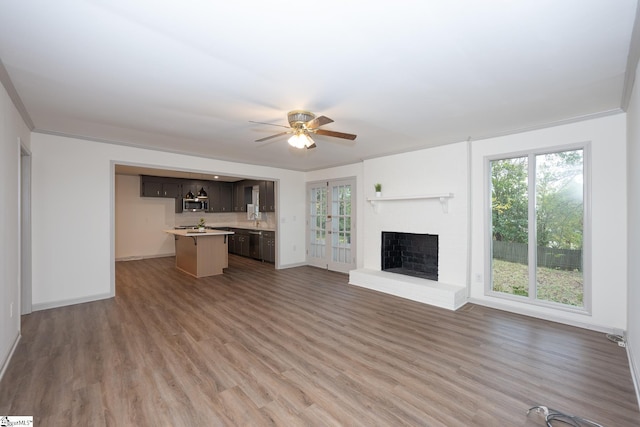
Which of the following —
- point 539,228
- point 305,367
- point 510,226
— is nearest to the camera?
point 305,367

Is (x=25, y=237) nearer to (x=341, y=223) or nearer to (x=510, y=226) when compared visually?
(x=341, y=223)

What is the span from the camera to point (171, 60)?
6.98ft

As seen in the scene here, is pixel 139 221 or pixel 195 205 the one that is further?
pixel 195 205

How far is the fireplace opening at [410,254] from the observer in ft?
16.9

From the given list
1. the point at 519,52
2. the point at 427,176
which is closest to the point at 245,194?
the point at 427,176

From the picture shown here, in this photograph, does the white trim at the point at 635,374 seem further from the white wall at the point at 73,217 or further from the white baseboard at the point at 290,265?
the white wall at the point at 73,217

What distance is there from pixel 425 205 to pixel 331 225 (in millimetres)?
2426

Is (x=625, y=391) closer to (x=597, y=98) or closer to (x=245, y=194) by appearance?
(x=597, y=98)

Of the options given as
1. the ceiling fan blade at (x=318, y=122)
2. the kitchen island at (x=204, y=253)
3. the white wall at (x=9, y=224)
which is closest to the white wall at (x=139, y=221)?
the kitchen island at (x=204, y=253)

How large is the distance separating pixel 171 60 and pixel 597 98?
3.89 m

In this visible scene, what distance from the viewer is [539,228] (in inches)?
147

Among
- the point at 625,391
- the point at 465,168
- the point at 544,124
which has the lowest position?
the point at 625,391

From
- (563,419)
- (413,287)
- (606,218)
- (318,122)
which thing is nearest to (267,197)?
(413,287)

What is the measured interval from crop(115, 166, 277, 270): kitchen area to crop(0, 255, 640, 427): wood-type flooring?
3.64 metres
